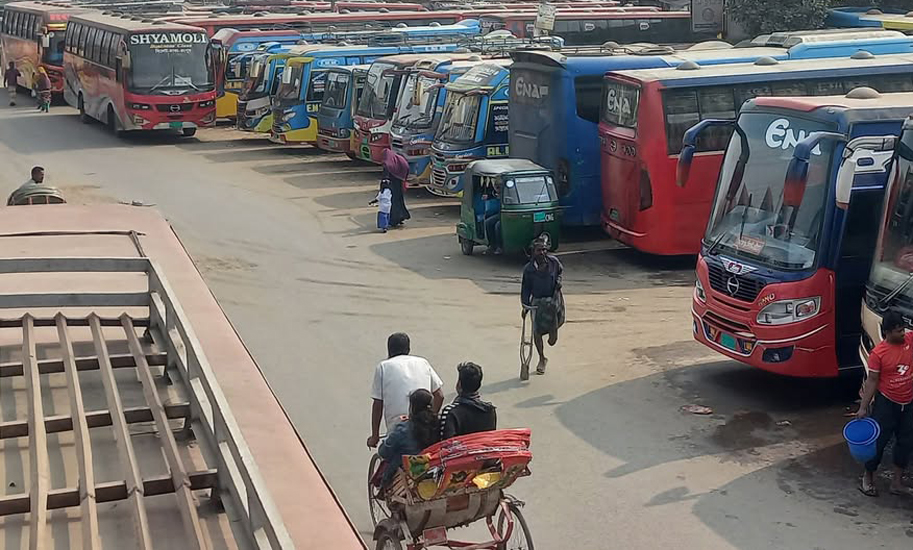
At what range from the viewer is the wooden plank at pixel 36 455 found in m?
4.64

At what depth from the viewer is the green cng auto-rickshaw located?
17.3 metres

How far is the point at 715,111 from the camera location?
1677cm

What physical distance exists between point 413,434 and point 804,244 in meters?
5.02

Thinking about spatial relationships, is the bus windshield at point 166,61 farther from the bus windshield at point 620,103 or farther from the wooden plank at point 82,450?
the wooden plank at point 82,450

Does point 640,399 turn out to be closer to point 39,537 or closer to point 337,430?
point 337,430

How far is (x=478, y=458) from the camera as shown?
708 cm

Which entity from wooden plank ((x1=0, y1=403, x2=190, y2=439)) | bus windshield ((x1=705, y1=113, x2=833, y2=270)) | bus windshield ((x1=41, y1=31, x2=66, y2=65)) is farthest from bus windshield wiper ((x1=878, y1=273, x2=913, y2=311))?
bus windshield ((x1=41, y1=31, x2=66, y2=65))

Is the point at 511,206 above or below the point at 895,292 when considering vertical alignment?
below

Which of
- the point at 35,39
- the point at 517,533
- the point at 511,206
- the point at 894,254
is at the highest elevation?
the point at 894,254

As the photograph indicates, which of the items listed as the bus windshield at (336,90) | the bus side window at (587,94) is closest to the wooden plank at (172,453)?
the bus side window at (587,94)

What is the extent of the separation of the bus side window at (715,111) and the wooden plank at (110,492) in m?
12.4

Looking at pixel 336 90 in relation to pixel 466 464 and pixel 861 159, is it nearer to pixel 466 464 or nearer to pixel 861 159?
pixel 861 159

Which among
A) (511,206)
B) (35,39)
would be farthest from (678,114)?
(35,39)

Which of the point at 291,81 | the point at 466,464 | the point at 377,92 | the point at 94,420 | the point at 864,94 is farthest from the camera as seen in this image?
the point at 291,81
